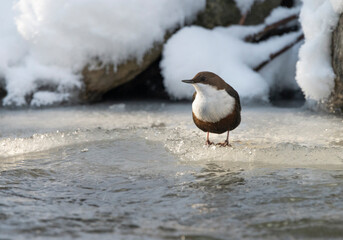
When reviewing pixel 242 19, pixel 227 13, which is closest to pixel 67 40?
pixel 227 13

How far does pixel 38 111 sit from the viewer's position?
241 inches

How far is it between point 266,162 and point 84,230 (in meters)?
1.63

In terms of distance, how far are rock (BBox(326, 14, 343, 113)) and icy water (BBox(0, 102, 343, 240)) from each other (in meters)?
0.20

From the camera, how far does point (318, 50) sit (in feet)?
18.0

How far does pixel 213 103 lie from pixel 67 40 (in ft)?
9.00

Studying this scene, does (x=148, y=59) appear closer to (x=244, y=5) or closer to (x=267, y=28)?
(x=244, y=5)

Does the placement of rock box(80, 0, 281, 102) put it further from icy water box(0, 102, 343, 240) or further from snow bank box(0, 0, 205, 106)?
icy water box(0, 102, 343, 240)

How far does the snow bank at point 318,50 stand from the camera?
5391mm

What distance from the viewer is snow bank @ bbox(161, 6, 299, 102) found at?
20.5ft

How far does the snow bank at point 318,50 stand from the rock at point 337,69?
0.05m

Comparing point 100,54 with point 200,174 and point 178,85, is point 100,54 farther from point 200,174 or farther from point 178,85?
point 200,174

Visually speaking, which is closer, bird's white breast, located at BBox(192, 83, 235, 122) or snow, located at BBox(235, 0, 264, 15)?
bird's white breast, located at BBox(192, 83, 235, 122)

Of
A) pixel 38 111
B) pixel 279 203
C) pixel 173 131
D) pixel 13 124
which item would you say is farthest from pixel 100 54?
pixel 279 203

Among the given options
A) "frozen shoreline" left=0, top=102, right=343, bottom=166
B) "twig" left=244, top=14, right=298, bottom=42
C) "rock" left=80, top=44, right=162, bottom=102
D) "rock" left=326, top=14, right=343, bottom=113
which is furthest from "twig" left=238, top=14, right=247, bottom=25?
"rock" left=326, top=14, right=343, bottom=113
